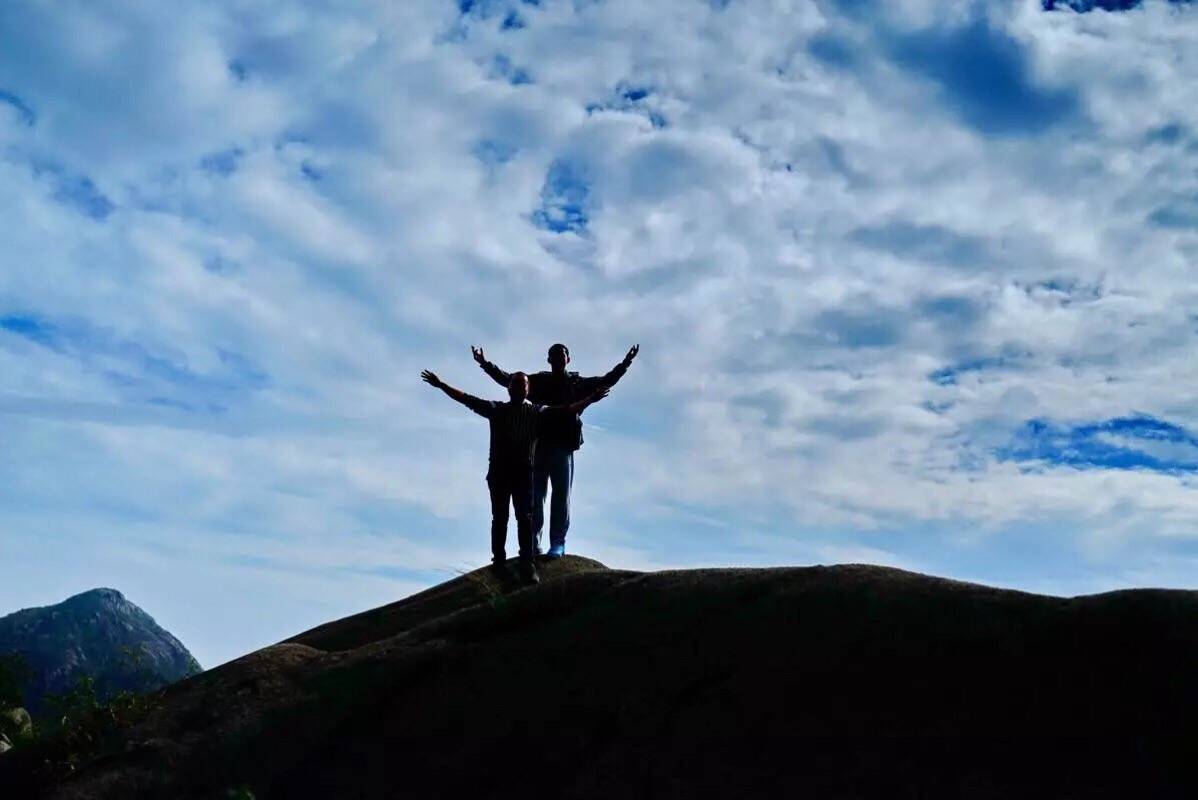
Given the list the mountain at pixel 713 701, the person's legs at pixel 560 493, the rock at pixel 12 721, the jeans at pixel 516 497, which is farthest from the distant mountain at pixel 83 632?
the mountain at pixel 713 701

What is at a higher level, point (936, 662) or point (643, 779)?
point (936, 662)

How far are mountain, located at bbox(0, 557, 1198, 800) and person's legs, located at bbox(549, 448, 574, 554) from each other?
2945 millimetres

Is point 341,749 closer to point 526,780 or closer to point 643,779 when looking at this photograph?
point 526,780

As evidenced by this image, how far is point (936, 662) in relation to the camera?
22.1 ft

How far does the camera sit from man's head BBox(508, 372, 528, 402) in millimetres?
11477

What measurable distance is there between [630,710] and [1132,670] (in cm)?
299

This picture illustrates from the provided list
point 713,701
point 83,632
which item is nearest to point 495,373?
point 713,701

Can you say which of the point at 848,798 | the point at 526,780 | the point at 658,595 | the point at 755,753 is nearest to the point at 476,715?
the point at 526,780

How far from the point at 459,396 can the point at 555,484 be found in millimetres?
1699

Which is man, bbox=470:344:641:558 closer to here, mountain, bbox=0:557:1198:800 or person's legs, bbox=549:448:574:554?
person's legs, bbox=549:448:574:554

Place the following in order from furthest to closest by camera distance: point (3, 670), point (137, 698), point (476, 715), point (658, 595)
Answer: point (3, 670) → point (137, 698) → point (658, 595) → point (476, 715)

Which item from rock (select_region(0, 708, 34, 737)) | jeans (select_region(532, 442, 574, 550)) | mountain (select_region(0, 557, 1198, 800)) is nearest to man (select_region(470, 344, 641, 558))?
jeans (select_region(532, 442, 574, 550))

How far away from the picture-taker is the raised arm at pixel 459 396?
1141 cm

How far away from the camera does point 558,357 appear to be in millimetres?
12742
